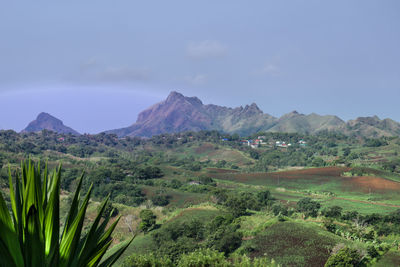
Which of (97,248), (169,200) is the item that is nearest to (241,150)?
(169,200)

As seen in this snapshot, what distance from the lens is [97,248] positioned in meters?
4.76

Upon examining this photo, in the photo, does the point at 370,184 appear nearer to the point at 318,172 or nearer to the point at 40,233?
the point at 318,172

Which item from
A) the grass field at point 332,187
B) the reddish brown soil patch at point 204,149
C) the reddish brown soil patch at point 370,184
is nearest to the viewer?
the grass field at point 332,187

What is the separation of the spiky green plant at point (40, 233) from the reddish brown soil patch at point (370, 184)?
83377mm

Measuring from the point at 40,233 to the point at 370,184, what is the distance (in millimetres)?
88653

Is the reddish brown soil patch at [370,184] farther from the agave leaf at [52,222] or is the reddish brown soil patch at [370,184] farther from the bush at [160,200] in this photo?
the agave leaf at [52,222]

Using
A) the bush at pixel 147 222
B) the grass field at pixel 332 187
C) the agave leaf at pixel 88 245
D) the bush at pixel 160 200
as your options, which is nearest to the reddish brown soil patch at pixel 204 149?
the grass field at pixel 332 187

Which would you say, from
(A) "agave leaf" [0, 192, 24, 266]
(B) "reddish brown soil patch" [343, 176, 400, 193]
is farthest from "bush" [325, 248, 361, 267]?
(B) "reddish brown soil patch" [343, 176, 400, 193]

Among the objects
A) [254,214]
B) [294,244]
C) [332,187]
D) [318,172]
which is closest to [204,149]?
[318,172]

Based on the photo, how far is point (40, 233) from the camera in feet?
12.3

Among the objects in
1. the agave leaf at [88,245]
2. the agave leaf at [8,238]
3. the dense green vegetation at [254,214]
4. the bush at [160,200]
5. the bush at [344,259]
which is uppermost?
the agave leaf at [8,238]

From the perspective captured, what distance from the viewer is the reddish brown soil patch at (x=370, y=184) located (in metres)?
75.2

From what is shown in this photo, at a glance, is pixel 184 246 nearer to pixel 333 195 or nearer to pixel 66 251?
pixel 66 251

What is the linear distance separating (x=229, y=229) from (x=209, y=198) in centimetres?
2592
